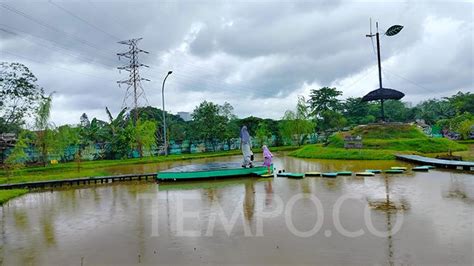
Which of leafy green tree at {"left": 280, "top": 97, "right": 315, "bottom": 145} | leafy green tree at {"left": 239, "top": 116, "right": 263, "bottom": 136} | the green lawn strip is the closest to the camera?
the green lawn strip

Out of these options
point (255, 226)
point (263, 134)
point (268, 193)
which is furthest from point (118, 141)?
point (255, 226)

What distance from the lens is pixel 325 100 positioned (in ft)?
233

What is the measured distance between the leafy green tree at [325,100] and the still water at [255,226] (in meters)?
55.6

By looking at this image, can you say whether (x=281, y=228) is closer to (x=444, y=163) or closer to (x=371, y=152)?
(x=444, y=163)

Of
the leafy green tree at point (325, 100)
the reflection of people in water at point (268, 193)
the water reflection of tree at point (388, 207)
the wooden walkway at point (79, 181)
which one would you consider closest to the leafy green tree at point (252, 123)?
the leafy green tree at point (325, 100)

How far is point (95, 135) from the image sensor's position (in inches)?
1729

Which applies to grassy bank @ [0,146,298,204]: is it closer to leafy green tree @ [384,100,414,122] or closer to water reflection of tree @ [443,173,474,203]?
water reflection of tree @ [443,173,474,203]

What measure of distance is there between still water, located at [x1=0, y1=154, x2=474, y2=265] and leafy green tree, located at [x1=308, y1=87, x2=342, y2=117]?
5562 cm

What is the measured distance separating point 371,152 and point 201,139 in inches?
1087

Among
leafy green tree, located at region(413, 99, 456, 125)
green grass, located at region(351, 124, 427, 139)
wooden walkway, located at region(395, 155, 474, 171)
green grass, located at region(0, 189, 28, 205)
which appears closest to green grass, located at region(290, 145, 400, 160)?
wooden walkway, located at region(395, 155, 474, 171)

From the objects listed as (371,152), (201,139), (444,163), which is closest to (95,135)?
(201,139)

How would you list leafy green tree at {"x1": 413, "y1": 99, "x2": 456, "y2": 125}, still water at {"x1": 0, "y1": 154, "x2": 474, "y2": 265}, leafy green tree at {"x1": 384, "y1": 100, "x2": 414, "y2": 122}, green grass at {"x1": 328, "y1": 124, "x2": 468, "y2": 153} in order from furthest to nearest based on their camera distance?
leafy green tree at {"x1": 384, "y1": 100, "x2": 414, "y2": 122}, leafy green tree at {"x1": 413, "y1": 99, "x2": 456, "y2": 125}, green grass at {"x1": 328, "y1": 124, "x2": 468, "y2": 153}, still water at {"x1": 0, "y1": 154, "x2": 474, "y2": 265}

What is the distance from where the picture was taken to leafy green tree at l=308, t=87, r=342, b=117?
70875 mm

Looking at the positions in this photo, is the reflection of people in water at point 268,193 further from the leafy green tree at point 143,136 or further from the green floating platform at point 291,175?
the leafy green tree at point 143,136
